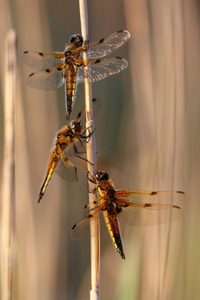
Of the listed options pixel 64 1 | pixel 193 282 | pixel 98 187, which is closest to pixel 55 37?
pixel 64 1

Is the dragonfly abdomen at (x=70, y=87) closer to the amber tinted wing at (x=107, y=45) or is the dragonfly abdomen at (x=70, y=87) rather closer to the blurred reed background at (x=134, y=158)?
the amber tinted wing at (x=107, y=45)

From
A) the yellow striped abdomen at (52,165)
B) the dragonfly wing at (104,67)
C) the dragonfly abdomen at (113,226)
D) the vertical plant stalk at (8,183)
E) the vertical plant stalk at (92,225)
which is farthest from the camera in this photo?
the yellow striped abdomen at (52,165)

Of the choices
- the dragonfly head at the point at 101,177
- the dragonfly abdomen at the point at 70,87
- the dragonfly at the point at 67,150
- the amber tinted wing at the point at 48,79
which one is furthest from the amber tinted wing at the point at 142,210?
the amber tinted wing at the point at 48,79

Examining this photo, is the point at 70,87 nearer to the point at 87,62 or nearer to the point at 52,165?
the point at 87,62

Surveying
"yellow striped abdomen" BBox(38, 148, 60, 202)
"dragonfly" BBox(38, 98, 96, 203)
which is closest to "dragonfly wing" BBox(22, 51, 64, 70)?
"dragonfly" BBox(38, 98, 96, 203)

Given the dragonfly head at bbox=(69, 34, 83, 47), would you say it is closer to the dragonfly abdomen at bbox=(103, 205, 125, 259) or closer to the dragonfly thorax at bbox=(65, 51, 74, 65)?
the dragonfly thorax at bbox=(65, 51, 74, 65)

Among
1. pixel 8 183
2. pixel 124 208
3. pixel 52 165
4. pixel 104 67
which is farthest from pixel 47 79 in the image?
pixel 124 208
